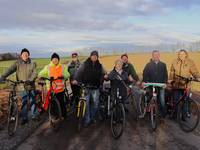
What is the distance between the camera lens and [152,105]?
422 inches

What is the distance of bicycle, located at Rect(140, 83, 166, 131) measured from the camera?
34.7 ft

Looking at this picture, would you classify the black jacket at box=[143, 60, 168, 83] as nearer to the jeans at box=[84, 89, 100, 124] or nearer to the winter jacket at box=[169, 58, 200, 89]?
the winter jacket at box=[169, 58, 200, 89]

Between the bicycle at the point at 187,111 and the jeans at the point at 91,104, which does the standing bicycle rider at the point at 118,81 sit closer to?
the jeans at the point at 91,104

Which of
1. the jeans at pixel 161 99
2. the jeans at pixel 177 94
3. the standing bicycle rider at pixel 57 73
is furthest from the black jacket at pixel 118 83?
the jeans at pixel 177 94

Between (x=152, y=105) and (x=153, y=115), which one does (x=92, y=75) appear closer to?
(x=152, y=105)

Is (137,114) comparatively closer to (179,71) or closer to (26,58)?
(179,71)

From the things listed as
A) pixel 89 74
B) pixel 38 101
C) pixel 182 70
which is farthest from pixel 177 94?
pixel 38 101

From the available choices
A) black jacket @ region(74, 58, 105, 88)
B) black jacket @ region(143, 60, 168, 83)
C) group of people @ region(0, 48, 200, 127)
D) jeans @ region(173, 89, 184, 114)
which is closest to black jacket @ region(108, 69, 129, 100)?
group of people @ region(0, 48, 200, 127)

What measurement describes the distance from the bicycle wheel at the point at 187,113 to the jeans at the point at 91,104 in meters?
2.19

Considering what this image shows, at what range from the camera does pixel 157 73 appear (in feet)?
38.9

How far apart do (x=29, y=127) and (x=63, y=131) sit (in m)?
0.95

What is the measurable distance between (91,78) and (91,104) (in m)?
0.72

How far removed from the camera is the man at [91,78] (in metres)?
11.3

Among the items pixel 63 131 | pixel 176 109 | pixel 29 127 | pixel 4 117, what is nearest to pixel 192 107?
pixel 176 109
